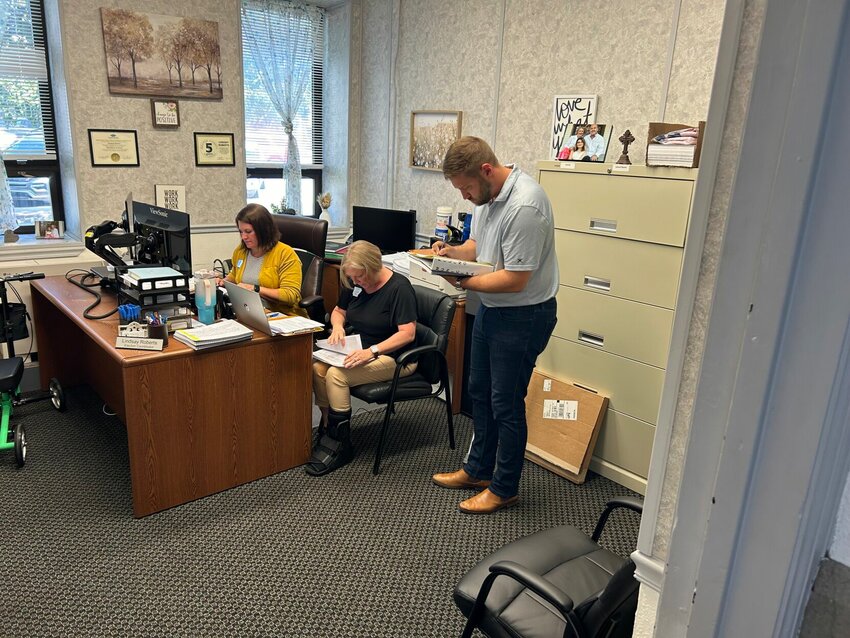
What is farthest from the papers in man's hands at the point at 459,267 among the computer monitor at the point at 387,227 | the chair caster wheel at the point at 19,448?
the chair caster wheel at the point at 19,448

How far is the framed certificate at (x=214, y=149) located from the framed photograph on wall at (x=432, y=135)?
134 cm

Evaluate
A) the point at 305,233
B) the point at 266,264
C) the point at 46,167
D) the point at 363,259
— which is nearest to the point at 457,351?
the point at 363,259

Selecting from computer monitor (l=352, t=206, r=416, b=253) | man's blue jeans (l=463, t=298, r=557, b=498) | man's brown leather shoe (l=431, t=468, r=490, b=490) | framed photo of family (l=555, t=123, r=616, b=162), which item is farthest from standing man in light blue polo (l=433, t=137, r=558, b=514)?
computer monitor (l=352, t=206, r=416, b=253)

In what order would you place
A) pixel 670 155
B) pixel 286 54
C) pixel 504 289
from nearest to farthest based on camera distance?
1. pixel 504 289
2. pixel 670 155
3. pixel 286 54

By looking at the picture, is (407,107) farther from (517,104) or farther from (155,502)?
(155,502)

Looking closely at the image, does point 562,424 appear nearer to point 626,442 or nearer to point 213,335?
point 626,442

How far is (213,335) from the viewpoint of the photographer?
267 centimetres

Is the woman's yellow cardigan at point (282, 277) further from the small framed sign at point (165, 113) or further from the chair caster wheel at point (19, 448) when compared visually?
the small framed sign at point (165, 113)

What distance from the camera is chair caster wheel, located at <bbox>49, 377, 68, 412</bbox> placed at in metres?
3.57

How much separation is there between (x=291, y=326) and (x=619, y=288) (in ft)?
5.10

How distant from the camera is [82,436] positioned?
3.34 m

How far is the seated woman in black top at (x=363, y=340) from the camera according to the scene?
9.91 feet

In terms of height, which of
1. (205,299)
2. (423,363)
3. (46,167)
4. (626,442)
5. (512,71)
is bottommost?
(626,442)

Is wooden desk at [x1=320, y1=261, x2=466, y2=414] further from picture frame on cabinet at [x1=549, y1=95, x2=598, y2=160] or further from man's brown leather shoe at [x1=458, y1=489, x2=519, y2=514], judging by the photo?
picture frame on cabinet at [x1=549, y1=95, x2=598, y2=160]
